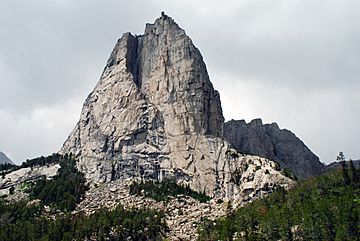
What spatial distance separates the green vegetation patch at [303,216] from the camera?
112m

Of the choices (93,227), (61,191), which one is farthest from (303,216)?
(61,191)

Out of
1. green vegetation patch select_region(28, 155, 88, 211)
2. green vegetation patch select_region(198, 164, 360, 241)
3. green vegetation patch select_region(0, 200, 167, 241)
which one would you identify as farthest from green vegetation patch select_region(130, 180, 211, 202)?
green vegetation patch select_region(198, 164, 360, 241)

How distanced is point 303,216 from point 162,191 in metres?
69.4

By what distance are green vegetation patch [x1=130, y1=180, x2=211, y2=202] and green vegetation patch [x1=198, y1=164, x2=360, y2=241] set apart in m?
29.9

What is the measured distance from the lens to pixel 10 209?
166m

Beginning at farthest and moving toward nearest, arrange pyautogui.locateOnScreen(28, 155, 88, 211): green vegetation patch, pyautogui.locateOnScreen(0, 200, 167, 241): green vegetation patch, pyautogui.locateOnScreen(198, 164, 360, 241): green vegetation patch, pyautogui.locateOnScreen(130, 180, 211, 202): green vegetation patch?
pyautogui.locateOnScreen(130, 180, 211, 202): green vegetation patch → pyautogui.locateOnScreen(28, 155, 88, 211): green vegetation patch → pyautogui.locateOnScreen(0, 200, 167, 241): green vegetation patch → pyautogui.locateOnScreen(198, 164, 360, 241): green vegetation patch

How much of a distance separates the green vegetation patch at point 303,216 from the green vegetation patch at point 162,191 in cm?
2990

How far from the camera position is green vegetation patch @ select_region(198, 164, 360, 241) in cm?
11238

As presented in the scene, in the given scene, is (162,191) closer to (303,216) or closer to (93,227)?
(93,227)

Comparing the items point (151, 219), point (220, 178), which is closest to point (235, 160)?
point (220, 178)

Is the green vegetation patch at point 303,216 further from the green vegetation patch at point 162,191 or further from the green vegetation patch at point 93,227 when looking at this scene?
the green vegetation patch at point 162,191

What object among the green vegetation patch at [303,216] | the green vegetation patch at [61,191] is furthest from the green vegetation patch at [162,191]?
the green vegetation patch at [303,216]

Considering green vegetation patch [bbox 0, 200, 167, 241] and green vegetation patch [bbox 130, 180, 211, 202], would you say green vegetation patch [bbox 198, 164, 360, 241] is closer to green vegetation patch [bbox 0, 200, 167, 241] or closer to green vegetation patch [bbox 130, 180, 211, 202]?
green vegetation patch [bbox 0, 200, 167, 241]

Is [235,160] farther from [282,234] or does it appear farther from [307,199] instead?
[282,234]
